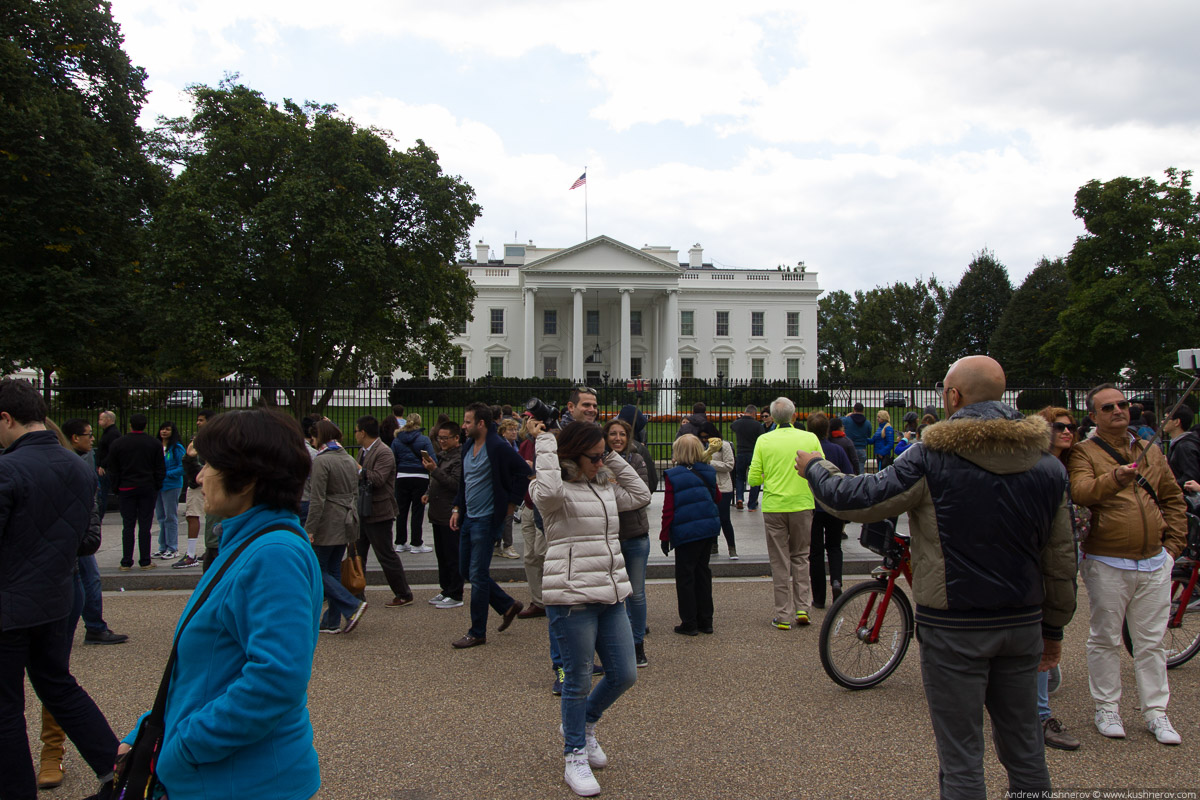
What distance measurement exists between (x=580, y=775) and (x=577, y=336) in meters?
57.4

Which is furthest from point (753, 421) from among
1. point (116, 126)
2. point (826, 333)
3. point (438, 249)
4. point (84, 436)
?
point (826, 333)

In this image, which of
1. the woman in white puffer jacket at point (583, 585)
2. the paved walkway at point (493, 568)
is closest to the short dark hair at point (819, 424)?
the paved walkway at point (493, 568)

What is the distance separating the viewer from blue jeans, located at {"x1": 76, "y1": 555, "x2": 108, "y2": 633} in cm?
566

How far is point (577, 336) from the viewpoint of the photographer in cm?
6053

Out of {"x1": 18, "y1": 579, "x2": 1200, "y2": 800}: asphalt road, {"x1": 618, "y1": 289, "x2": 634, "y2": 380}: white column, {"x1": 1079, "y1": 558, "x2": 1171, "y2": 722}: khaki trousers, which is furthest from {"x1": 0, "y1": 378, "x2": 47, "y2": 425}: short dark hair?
{"x1": 618, "y1": 289, "x2": 634, "y2": 380}: white column

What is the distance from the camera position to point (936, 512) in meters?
2.83

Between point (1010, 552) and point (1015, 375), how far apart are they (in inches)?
2245

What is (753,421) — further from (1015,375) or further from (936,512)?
(1015,375)

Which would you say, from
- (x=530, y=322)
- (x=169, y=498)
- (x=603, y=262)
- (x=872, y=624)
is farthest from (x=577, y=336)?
(x=872, y=624)

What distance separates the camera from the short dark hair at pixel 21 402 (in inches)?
139

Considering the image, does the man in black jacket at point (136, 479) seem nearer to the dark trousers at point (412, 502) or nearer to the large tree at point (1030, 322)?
the dark trousers at point (412, 502)

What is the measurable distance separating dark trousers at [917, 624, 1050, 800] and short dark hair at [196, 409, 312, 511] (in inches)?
90.8

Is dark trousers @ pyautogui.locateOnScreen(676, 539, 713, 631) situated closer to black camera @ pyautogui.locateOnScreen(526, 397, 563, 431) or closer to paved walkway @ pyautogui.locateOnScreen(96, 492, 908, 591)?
black camera @ pyautogui.locateOnScreen(526, 397, 563, 431)

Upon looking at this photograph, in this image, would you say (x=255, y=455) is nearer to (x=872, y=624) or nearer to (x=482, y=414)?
(x=872, y=624)
